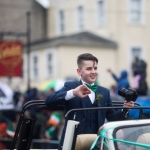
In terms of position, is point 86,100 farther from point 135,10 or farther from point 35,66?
point 35,66

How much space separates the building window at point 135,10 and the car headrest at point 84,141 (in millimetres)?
30234

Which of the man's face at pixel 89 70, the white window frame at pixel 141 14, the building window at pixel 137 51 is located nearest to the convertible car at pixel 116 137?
the man's face at pixel 89 70

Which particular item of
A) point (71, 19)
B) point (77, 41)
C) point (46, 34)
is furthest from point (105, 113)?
point (46, 34)

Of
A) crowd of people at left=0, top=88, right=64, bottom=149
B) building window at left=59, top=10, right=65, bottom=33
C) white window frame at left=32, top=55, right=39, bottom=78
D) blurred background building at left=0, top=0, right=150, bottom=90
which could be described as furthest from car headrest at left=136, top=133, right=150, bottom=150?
building window at left=59, top=10, right=65, bottom=33

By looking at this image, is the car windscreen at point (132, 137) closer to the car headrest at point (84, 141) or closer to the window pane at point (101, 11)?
the car headrest at point (84, 141)

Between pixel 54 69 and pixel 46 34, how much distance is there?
8.50m

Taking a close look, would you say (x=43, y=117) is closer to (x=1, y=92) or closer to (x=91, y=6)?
(x=1, y=92)

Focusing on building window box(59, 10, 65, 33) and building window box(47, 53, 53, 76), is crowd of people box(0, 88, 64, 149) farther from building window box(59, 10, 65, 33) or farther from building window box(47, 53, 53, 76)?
building window box(59, 10, 65, 33)

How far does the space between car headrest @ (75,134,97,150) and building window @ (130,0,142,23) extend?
3023 cm

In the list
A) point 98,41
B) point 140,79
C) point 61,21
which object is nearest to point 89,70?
point 140,79

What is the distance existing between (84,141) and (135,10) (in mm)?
30487

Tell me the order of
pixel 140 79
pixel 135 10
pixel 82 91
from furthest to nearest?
1. pixel 135 10
2. pixel 140 79
3. pixel 82 91

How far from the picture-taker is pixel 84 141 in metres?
5.03

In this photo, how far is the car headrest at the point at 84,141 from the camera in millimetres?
5008
